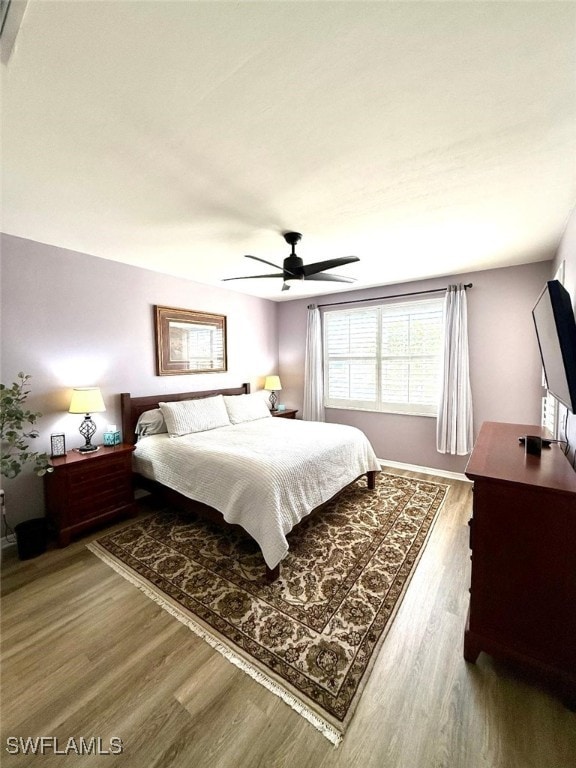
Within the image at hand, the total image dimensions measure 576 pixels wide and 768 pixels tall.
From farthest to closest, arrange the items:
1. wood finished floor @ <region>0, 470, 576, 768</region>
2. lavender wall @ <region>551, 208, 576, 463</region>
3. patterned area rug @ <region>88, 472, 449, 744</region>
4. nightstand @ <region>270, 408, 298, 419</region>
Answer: nightstand @ <region>270, 408, 298, 419</region>
lavender wall @ <region>551, 208, 576, 463</region>
patterned area rug @ <region>88, 472, 449, 744</region>
wood finished floor @ <region>0, 470, 576, 768</region>

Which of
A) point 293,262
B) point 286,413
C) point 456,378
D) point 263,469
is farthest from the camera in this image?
point 286,413

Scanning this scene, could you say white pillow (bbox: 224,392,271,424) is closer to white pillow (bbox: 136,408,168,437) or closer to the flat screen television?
white pillow (bbox: 136,408,168,437)

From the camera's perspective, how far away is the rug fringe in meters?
1.22

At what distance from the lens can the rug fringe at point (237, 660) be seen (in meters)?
1.22

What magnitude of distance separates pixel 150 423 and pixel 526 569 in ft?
10.7

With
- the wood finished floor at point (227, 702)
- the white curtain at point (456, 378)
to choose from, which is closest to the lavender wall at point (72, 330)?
the wood finished floor at point (227, 702)

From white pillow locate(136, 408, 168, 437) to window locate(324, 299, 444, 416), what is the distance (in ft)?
8.39

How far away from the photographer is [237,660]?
1511 mm

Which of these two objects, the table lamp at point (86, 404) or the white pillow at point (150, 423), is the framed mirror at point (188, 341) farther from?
the table lamp at point (86, 404)

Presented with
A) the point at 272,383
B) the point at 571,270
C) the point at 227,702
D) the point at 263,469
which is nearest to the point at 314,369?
the point at 272,383

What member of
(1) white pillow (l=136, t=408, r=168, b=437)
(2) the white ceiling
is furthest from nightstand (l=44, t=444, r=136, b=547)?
(2) the white ceiling

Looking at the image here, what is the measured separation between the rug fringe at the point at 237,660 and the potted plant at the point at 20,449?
1.94ft

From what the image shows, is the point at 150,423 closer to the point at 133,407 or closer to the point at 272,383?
the point at 133,407

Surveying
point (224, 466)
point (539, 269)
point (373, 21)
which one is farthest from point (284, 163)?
point (539, 269)
